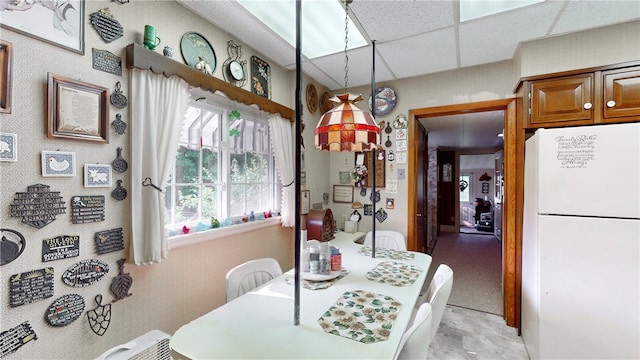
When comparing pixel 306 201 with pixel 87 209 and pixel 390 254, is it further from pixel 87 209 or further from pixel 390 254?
pixel 87 209

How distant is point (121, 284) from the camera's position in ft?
4.66

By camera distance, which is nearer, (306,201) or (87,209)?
(87,209)

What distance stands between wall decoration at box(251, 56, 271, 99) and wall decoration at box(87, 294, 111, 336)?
1820mm

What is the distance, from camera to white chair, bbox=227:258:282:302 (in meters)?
1.51

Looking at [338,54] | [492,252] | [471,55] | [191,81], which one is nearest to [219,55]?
[191,81]

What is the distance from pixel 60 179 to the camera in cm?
122

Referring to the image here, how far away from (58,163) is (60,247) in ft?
1.30

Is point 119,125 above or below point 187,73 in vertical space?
below

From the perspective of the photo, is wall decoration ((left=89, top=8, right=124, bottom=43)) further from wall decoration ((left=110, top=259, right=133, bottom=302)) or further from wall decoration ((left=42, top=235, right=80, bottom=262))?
wall decoration ((left=110, top=259, right=133, bottom=302))

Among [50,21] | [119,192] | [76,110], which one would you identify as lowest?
[119,192]

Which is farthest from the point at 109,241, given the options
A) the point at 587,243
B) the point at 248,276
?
the point at 587,243

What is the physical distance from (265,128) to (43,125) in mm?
1615

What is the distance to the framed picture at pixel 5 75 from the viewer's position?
1050 mm

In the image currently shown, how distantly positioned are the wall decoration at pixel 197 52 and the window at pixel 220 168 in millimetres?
271
